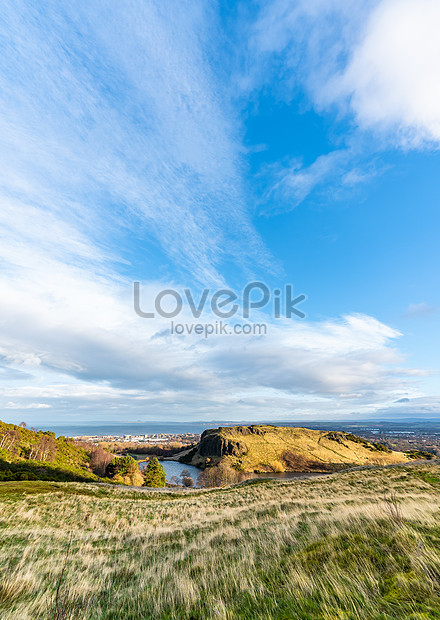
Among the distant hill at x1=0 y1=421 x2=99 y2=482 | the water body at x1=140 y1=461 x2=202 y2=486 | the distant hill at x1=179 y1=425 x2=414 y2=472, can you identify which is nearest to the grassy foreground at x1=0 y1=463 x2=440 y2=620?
the distant hill at x1=0 y1=421 x2=99 y2=482

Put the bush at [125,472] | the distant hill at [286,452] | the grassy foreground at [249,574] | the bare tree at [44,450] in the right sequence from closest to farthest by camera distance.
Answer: the grassy foreground at [249,574] → the bush at [125,472] → the bare tree at [44,450] → the distant hill at [286,452]

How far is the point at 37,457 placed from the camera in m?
75.6

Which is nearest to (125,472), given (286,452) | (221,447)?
(221,447)

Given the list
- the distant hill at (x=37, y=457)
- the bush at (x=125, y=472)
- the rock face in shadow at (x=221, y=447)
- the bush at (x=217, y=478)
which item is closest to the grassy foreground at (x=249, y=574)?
the distant hill at (x=37, y=457)

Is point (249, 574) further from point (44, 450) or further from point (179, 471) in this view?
point (179, 471)

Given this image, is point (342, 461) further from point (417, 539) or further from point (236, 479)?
point (417, 539)

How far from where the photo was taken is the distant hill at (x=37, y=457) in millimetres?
48666

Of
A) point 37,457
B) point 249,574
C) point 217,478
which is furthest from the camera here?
point 217,478

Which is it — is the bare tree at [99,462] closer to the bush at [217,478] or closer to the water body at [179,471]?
the water body at [179,471]

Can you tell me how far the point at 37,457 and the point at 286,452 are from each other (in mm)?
118002

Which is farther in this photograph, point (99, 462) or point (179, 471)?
point (179, 471)

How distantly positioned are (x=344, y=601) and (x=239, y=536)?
7.11 metres

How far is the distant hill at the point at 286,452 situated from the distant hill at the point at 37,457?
232 ft

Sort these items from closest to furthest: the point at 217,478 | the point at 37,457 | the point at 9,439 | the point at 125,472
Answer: the point at 125,472
the point at 9,439
the point at 37,457
the point at 217,478
